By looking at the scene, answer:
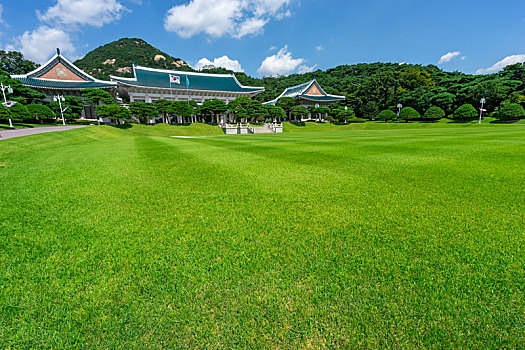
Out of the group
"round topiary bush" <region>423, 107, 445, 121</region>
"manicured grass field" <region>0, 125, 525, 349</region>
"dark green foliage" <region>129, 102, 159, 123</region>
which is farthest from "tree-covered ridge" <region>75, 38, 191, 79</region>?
"manicured grass field" <region>0, 125, 525, 349</region>

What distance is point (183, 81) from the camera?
4809 centimetres

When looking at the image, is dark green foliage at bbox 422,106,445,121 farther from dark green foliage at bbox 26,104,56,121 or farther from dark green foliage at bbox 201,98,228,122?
dark green foliage at bbox 26,104,56,121

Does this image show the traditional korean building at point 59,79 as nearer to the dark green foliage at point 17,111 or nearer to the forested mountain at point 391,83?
the dark green foliage at point 17,111

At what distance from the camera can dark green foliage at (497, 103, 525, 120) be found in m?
36.6

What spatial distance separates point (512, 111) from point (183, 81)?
57305mm

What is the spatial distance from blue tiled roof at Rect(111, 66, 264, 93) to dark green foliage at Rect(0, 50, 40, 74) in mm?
28536

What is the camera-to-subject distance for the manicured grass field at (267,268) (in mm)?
1330

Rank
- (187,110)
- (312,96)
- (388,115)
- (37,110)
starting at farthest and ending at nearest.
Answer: (312,96) < (388,115) < (187,110) < (37,110)

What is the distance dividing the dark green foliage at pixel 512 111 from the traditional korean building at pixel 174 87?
4261cm

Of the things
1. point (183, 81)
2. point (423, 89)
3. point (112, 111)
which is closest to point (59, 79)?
point (112, 111)

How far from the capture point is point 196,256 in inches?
78.5

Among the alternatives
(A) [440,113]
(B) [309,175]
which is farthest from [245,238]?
(A) [440,113]

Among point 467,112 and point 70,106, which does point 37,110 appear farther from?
point 467,112

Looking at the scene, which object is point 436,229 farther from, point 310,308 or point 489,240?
point 310,308
